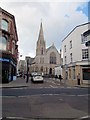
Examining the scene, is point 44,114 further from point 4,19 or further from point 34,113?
point 4,19

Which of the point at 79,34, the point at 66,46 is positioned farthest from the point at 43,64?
the point at 79,34

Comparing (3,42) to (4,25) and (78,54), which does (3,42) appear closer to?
(4,25)

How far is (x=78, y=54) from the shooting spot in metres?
41.1

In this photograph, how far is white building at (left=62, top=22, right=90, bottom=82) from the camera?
39344 mm

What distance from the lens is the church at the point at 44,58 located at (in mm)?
114875

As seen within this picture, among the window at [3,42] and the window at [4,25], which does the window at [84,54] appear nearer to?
the window at [3,42]

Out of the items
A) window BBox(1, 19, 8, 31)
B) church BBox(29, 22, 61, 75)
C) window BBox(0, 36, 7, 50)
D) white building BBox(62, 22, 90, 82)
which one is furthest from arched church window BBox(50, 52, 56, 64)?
window BBox(0, 36, 7, 50)

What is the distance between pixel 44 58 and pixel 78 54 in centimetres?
7428

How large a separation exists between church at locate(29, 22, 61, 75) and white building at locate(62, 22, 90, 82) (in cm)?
6750

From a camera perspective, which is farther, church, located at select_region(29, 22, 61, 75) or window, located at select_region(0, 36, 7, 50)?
church, located at select_region(29, 22, 61, 75)

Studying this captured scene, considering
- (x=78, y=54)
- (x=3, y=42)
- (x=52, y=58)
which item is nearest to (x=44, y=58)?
(x=52, y=58)

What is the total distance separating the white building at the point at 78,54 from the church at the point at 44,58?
221 ft

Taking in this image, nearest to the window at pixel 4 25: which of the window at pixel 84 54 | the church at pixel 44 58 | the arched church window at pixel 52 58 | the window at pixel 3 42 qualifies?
the window at pixel 3 42

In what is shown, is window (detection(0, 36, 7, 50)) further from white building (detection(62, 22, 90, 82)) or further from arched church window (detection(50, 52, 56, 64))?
arched church window (detection(50, 52, 56, 64))
